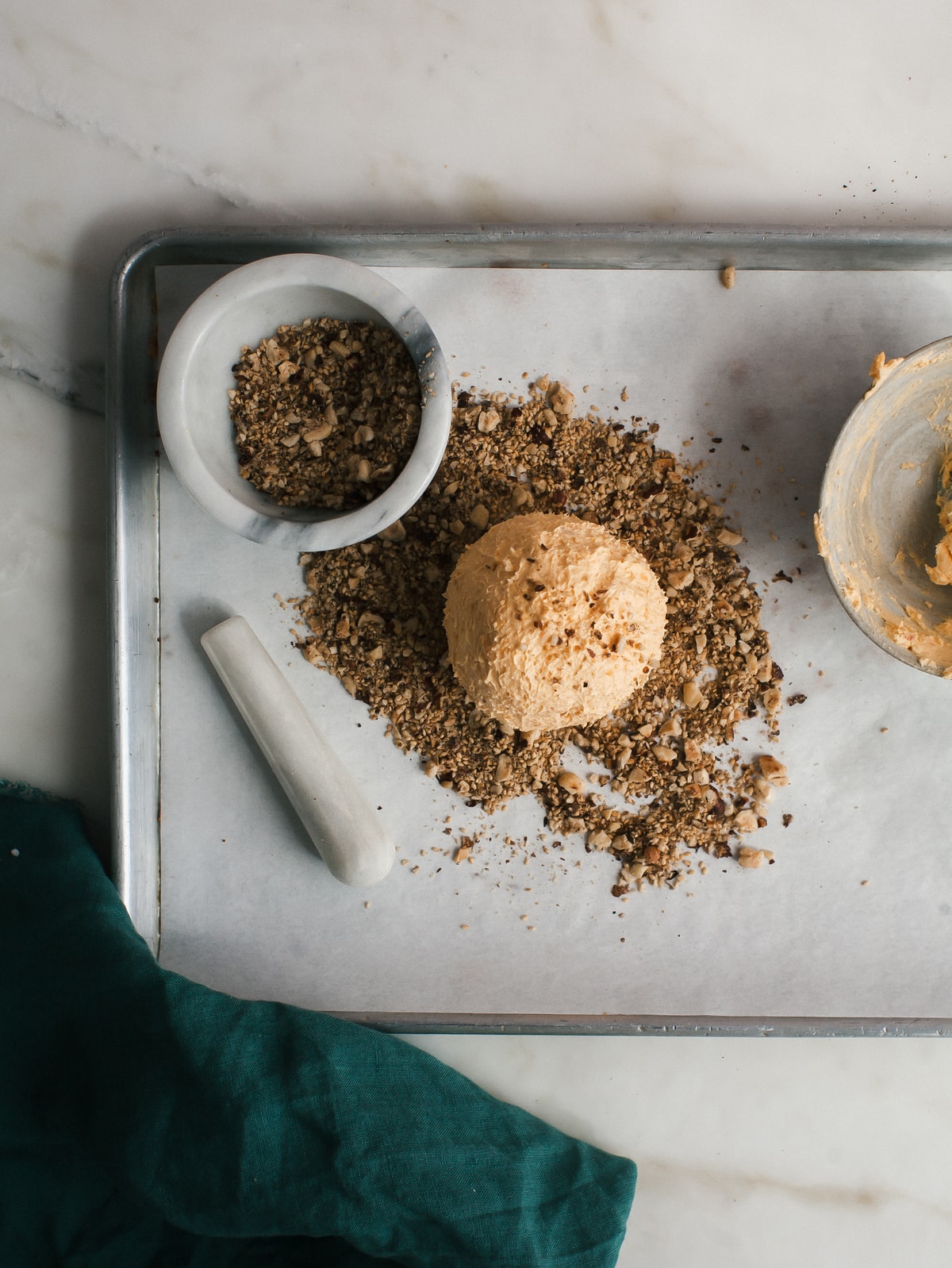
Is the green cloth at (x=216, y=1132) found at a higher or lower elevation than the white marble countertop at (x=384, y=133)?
lower

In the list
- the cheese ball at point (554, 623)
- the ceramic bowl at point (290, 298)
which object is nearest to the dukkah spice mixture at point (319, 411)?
the ceramic bowl at point (290, 298)

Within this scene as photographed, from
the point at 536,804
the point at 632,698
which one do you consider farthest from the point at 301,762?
the point at 632,698

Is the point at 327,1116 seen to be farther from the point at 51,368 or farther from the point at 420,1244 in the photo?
the point at 51,368

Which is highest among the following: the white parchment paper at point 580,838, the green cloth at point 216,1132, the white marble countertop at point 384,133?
the white marble countertop at point 384,133

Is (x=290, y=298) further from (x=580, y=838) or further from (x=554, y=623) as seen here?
(x=580, y=838)

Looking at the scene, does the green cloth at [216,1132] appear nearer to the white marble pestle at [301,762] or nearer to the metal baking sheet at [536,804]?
the metal baking sheet at [536,804]

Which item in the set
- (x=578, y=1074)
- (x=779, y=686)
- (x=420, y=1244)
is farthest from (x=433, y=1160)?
(x=779, y=686)
